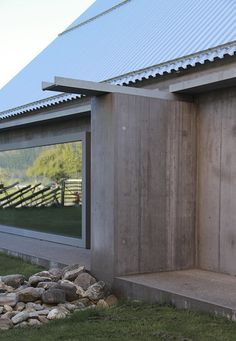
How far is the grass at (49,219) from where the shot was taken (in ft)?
35.9

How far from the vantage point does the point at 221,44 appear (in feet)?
28.6

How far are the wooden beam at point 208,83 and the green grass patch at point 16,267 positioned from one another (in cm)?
363

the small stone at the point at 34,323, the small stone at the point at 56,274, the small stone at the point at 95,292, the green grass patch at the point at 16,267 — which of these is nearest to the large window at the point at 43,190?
the green grass patch at the point at 16,267

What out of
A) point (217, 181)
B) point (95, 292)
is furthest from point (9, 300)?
point (217, 181)

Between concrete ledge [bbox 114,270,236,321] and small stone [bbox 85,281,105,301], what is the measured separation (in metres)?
0.20

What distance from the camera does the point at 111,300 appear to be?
6.80 metres

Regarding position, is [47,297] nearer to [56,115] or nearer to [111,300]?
[111,300]

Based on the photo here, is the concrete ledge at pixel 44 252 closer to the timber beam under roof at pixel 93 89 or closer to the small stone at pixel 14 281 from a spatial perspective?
the small stone at pixel 14 281

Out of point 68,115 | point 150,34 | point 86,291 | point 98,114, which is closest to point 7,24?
point 150,34

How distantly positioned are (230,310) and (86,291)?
6.98ft

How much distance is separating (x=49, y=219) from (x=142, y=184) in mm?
4871

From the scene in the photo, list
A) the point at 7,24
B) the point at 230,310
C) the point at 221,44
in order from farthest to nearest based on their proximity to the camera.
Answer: the point at 7,24 → the point at 221,44 → the point at 230,310

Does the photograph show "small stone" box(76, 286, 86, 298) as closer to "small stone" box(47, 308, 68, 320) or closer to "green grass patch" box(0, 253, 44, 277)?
"small stone" box(47, 308, 68, 320)

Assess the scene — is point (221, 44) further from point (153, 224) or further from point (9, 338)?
point (9, 338)
